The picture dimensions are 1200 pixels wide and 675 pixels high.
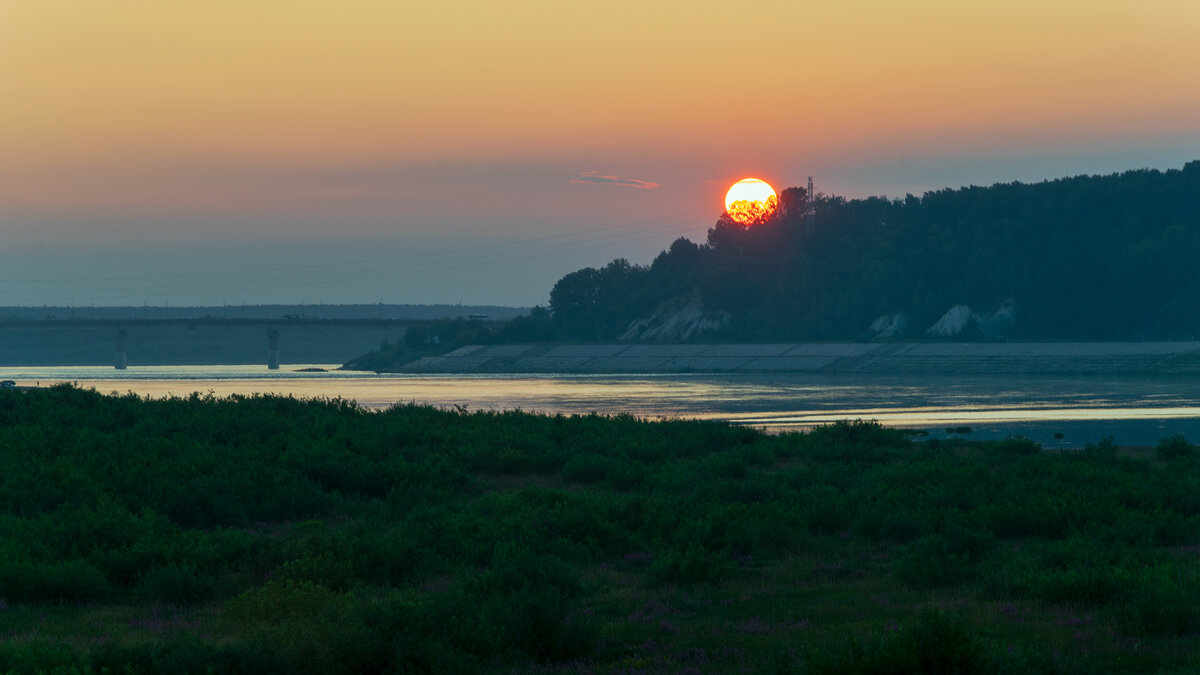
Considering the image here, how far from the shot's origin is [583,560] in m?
23.5

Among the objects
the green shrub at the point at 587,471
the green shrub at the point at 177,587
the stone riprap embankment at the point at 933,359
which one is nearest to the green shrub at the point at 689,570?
the green shrub at the point at 177,587

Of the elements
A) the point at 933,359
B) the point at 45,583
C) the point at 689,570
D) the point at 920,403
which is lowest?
the point at 689,570

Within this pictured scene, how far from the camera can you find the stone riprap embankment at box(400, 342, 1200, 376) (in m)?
145

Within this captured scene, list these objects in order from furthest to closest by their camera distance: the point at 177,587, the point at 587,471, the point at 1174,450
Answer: the point at 1174,450 → the point at 587,471 → the point at 177,587

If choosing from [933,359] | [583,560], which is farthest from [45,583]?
[933,359]

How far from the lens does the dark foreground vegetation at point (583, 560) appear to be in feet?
50.5

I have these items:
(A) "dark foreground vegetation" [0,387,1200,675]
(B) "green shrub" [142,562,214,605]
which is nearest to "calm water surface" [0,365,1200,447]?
(A) "dark foreground vegetation" [0,387,1200,675]

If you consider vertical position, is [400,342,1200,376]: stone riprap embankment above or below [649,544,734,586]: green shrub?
above

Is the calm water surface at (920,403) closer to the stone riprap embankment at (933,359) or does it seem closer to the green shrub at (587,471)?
the stone riprap embankment at (933,359)

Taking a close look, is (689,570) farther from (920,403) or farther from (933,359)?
(933,359)

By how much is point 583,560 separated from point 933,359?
14886cm

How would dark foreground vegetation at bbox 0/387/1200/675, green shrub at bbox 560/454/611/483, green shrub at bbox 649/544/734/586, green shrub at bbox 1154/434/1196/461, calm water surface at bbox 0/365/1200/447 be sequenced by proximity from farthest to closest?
calm water surface at bbox 0/365/1200/447 < green shrub at bbox 1154/434/1196/461 < green shrub at bbox 560/454/611/483 < green shrub at bbox 649/544/734/586 < dark foreground vegetation at bbox 0/387/1200/675

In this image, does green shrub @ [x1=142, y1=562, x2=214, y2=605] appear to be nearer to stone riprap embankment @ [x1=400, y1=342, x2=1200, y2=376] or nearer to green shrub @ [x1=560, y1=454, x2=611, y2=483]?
green shrub @ [x1=560, y1=454, x2=611, y2=483]

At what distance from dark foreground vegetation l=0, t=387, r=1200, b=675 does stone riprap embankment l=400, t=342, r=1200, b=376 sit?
366 ft
